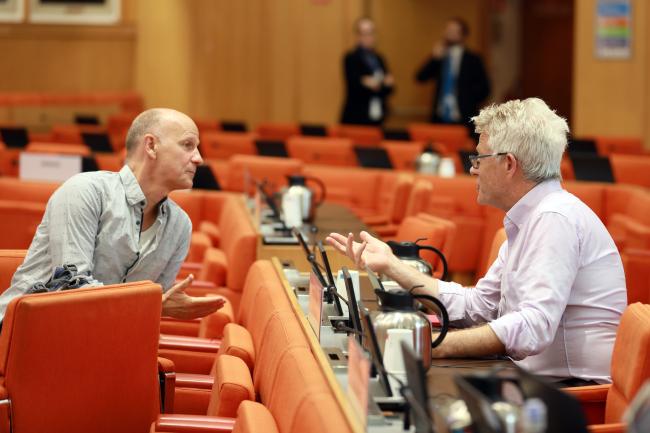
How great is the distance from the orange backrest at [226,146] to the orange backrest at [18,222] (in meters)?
3.64

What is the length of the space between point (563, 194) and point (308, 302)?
90 centimetres

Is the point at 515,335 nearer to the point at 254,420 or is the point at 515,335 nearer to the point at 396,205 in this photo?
the point at 254,420

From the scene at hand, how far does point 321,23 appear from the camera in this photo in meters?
13.9

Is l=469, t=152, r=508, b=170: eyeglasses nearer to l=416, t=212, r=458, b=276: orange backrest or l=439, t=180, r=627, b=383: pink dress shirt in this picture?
l=439, t=180, r=627, b=383: pink dress shirt

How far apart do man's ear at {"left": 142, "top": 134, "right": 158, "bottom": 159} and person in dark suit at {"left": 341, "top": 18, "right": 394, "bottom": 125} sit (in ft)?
26.7

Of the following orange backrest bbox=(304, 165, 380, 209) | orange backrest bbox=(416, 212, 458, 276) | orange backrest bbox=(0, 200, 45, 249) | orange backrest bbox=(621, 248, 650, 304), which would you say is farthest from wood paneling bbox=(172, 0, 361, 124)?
orange backrest bbox=(416, 212, 458, 276)

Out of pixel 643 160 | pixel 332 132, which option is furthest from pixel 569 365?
pixel 332 132

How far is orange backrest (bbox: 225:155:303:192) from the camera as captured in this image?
7.52 metres

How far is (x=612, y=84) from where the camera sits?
11.7 m

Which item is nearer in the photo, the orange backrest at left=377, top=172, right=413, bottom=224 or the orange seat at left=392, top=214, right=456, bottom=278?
the orange seat at left=392, top=214, right=456, bottom=278

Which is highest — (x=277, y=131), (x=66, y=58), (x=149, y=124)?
(x=66, y=58)

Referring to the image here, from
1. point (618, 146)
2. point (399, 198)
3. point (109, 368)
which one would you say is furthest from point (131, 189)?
point (618, 146)

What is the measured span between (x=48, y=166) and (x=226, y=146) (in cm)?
277

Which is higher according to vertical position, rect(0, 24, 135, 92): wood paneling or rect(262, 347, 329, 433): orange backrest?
rect(0, 24, 135, 92): wood paneling
